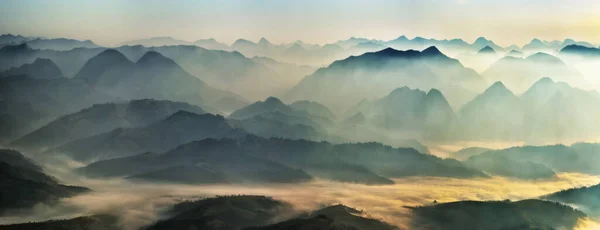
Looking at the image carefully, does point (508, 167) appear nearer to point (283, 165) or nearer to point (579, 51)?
point (579, 51)

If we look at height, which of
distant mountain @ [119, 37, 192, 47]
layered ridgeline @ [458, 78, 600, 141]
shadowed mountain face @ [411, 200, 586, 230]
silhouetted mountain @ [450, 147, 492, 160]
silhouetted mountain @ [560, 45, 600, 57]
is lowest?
shadowed mountain face @ [411, 200, 586, 230]

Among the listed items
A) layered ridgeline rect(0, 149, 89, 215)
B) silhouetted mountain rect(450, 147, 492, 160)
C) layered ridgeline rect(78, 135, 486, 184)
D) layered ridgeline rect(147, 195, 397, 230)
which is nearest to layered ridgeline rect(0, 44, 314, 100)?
layered ridgeline rect(78, 135, 486, 184)

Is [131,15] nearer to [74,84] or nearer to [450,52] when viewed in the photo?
[74,84]

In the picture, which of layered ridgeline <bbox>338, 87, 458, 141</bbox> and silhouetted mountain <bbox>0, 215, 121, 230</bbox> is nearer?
silhouetted mountain <bbox>0, 215, 121, 230</bbox>

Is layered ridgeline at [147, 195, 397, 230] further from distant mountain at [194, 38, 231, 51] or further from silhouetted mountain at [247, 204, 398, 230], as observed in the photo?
distant mountain at [194, 38, 231, 51]

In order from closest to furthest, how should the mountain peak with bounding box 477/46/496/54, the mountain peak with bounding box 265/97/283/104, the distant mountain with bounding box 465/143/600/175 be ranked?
the distant mountain with bounding box 465/143/600/175
the mountain peak with bounding box 477/46/496/54
the mountain peak with bounding box 265/97/283/104

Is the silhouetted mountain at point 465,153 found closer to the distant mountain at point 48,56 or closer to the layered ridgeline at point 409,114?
the layered ridgeline at point 409,114
